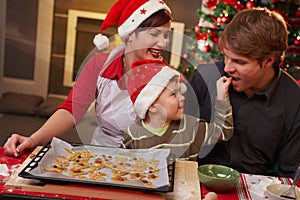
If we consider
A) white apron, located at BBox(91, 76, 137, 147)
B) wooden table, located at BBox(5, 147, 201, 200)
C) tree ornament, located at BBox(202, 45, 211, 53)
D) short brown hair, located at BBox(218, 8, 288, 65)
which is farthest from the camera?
tree ornament, located at BBox(202, 45, 211, 53)

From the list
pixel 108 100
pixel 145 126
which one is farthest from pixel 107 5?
pixel 145 126

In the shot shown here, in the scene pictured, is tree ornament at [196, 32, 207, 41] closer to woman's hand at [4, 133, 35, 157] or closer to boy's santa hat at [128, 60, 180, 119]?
boy's santa hat at [128, 60, 180, 119]

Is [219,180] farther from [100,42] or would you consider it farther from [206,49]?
[206,49]

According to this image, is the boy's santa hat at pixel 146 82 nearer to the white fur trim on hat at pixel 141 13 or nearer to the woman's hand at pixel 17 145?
the white fur trim on hat at pixel 141 13

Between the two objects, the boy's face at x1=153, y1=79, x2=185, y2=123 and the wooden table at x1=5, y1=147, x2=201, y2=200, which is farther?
the boy's face at x1=153, y1=79, x2=185, y2=123

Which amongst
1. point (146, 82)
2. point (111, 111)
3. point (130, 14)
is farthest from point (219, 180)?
point (130, 14)

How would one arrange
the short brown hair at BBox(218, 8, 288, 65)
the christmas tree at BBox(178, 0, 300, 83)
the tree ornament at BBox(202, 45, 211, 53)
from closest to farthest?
the short brown hair at BBox(218, 8, 288, 65) → the christmas tree at BBox(178, 0, 300, 83) → the tree ornament at BBox(202, 45, 211, 53)

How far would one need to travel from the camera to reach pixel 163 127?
175 cm

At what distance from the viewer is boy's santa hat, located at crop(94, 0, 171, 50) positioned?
1.97 m

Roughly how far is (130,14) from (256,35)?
0.51 m

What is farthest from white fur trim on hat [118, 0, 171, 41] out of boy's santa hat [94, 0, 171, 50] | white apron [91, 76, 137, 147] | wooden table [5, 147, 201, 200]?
wooden table [5, 147, 201, 200]

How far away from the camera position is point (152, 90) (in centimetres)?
174

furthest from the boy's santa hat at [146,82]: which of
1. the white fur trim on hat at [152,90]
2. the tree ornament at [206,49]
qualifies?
the tree ornament at [206,49]

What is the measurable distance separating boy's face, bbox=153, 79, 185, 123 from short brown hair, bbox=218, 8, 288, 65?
0.34 meters
